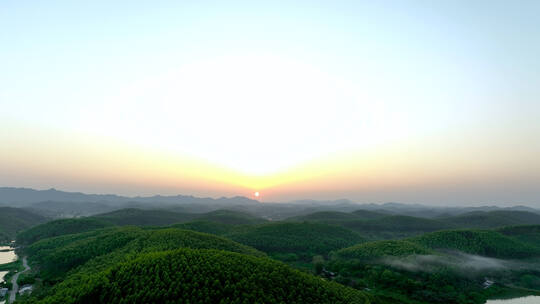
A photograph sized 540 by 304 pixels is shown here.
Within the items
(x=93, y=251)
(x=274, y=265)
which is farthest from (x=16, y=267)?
(x=274, y=265)

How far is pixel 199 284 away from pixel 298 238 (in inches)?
4167

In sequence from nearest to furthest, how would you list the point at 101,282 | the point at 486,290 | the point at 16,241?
the point at 101,282 → the point at 486,290 → the point at 16,241

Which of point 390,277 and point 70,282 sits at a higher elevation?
point 70,282

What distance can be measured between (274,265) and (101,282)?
116ft

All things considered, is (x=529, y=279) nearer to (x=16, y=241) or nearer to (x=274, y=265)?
(x=274, y=265)

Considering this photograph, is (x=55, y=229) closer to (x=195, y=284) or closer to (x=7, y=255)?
(x=7, y=255)

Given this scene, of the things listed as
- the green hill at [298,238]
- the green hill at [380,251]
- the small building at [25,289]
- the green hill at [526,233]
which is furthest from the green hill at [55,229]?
the green hill at [526,233]

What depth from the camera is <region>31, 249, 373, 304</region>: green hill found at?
40406mm

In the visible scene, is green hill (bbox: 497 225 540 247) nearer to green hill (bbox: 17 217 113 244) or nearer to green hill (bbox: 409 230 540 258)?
green hill (bbox: 409 230 540 258)

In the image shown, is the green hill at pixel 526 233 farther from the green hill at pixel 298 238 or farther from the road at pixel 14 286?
the road at pixel 14 286

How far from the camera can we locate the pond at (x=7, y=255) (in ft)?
332

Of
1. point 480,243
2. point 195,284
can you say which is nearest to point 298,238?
point 480,243

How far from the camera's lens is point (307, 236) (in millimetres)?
146125

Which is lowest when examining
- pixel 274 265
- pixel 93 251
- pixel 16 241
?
pixel 16 241
